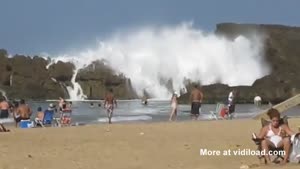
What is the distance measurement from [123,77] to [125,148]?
294 feet

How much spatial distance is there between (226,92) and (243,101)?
26.7ft

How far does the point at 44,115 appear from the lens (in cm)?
2044

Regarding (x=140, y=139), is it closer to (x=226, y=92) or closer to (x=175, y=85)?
(x=226, y=92)

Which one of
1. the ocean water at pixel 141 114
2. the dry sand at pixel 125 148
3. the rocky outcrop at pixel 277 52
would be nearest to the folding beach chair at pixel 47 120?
the ocean water at pixel 141 114

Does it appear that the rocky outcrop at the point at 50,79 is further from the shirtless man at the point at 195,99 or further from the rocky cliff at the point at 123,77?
the shirtless man at the point at 195,99

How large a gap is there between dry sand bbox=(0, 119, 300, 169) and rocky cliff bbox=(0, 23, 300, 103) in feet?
169

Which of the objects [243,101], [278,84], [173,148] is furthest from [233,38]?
[173,148]

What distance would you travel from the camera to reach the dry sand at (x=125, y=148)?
10273 millimetres

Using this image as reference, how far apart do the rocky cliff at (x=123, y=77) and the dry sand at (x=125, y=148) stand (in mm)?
51662

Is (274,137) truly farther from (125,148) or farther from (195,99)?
(195,99)

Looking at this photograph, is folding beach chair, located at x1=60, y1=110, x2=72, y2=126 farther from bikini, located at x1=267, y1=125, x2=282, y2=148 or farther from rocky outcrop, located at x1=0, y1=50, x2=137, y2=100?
rocky outcrop, located at x1=0, y1=50, x2=137, y2=100

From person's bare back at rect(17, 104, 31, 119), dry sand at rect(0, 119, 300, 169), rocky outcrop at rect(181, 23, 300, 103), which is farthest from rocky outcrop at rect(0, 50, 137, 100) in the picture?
dry sand at rect(0, 119, 300, 169)

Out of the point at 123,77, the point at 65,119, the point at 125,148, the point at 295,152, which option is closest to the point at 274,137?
the point at 295,152

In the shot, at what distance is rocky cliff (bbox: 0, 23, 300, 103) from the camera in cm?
7725
